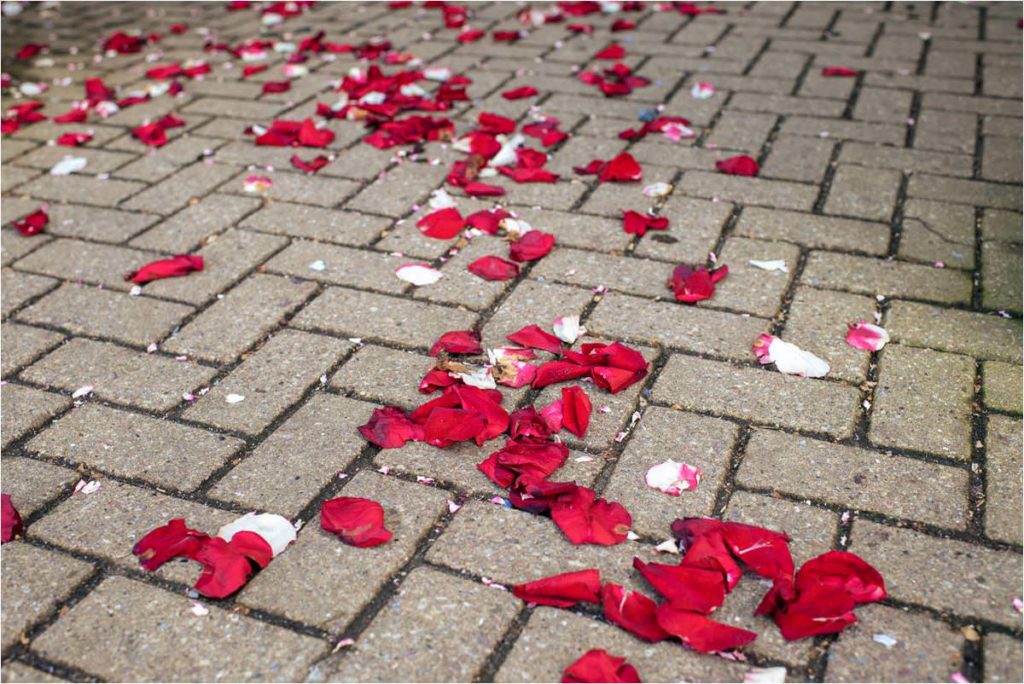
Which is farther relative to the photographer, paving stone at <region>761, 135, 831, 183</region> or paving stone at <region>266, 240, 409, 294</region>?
paving stone at <region>761, 135, 831, 183</region>

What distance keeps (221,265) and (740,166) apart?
5.51 feet

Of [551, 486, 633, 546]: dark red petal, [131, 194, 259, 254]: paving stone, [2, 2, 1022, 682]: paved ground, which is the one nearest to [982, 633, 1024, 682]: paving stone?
[2, 2, 1022, 682]: paved ground

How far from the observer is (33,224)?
297cm

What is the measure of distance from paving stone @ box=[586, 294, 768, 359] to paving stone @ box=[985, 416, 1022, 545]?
55cm

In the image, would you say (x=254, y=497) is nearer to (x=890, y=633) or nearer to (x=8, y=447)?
(x=8, y=447)

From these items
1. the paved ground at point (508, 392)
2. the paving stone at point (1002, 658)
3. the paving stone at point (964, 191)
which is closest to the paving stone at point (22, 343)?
the paved ground at point (508, 392)

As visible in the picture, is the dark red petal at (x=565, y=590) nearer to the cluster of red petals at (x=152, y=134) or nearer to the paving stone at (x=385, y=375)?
the paving stone at (x=385, y=375)

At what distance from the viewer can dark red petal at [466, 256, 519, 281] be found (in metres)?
2.57

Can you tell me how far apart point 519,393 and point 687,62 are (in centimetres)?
269

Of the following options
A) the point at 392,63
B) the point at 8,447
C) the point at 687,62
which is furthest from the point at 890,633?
the point at 392,63

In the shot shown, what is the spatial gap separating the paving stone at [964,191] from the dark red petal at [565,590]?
1.98 metres

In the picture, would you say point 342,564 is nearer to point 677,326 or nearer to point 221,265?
point 677,326

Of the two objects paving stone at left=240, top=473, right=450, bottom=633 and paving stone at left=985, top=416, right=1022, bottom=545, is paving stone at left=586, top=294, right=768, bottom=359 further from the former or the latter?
paving stone at left=240, top=473, right=450, bottom=633

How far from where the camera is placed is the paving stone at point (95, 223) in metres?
2.95
